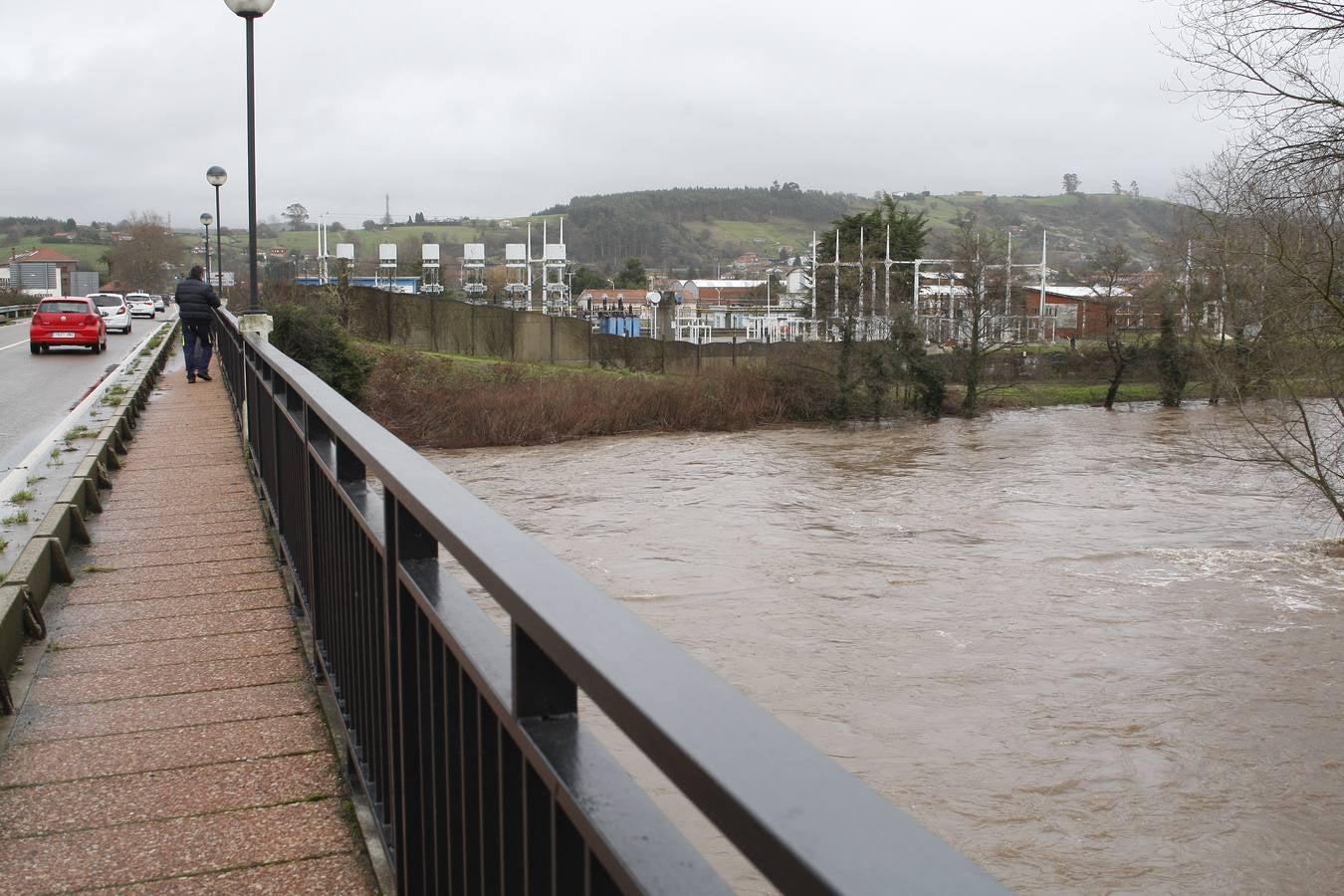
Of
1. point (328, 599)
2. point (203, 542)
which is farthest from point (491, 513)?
point (203, 542)

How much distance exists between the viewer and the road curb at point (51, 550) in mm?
4895

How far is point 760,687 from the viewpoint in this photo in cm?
1442

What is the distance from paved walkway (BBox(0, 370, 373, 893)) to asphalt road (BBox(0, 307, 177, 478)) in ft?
19.2

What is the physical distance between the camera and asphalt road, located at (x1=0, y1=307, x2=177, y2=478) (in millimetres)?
14951

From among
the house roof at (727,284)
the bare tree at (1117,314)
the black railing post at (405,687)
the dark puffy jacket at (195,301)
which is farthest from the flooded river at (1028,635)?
the house roof at (727,284)

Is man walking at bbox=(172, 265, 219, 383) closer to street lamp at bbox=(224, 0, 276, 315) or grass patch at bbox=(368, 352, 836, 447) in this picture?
street lamp at bbox=(224, 0, 276, 315)

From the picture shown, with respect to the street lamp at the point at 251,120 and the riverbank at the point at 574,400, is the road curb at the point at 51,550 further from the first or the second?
the riverbank at the point at 574,400

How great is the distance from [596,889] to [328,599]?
9.80 ft

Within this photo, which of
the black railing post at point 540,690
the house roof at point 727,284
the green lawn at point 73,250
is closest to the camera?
the black railing post at point 540,690

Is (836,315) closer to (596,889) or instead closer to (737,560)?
(737,560)

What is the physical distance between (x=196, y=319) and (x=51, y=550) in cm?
1463

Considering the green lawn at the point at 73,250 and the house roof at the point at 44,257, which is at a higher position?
the green lawn at the point at 73,250

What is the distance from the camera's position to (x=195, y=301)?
774 inches

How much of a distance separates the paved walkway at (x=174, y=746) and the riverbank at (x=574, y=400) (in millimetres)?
28042
